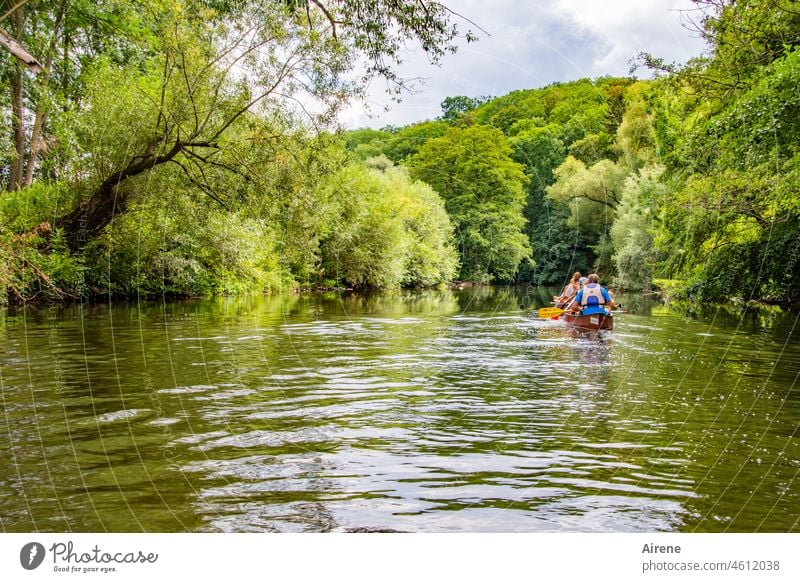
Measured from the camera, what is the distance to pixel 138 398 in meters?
7.84

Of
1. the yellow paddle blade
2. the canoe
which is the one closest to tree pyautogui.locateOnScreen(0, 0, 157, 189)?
the yellow paddle blade

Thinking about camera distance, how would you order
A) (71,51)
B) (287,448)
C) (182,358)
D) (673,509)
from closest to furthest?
(673,509), (287,448), (182,358), (71,51)

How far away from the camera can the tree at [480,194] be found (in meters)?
50.9

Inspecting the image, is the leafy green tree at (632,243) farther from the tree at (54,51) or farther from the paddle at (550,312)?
the tree at (54,51)

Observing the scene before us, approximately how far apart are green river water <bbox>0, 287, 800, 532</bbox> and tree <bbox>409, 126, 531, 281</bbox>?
1527 inches

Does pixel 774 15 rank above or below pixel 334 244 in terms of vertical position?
above

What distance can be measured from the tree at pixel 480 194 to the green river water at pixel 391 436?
38793 millimetres

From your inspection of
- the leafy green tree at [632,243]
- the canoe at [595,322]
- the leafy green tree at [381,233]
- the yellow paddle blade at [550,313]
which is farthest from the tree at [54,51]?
the leafy green tree at [632,243]

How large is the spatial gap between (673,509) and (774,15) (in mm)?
12268

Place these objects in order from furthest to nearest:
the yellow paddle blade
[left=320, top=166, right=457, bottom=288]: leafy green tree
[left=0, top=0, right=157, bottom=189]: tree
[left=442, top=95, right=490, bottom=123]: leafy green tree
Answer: [left=320, top=166, right=457, bottom=288]: leafy green tree
[left=0, top=0, right=157, bottom=189]: tree
the yellow paddle blade
[left=442, top=95, right=490, bottom=123]: leafy green tree

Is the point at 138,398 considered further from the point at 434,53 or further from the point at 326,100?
the point at 326,100

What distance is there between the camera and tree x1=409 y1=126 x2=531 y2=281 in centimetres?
5094

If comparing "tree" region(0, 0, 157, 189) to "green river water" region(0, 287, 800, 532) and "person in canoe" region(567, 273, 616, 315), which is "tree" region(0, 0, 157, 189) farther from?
"person in canoe" region(567, 273, 616, 315)
